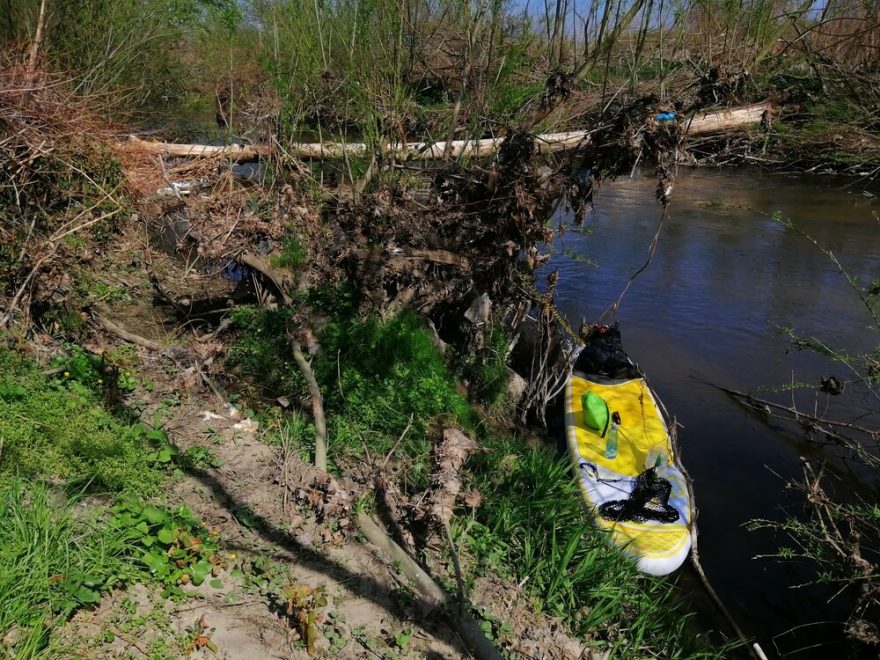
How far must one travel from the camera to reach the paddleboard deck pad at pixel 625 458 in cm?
439

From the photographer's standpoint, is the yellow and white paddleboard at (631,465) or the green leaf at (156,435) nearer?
the green leaf at (156,435)

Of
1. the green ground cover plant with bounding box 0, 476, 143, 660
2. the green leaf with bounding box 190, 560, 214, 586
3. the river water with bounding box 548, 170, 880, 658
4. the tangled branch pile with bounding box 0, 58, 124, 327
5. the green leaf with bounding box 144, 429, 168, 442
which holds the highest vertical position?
the tangled branch pile with bounding box 0, 58, 124, 327

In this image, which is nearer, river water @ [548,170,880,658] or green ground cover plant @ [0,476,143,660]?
green ground cover plant @ [0,476,143,660]

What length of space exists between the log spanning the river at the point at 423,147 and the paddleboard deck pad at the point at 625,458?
2.35 metres

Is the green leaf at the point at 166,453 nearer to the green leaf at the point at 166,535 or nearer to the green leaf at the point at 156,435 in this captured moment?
the green leaf at the point at 156,435

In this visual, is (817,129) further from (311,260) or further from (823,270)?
(311,260)

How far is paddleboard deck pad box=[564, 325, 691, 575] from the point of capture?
4.39 meters

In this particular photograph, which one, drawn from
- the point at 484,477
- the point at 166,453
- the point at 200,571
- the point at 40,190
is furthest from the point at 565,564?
the point at 40,190

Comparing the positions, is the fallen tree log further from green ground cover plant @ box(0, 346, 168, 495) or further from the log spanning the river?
green ground cover plant @ box(0, 346, 168, 495)

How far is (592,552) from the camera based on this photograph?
12.7ft

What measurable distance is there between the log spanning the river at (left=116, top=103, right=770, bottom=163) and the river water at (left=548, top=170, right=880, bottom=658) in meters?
1.23

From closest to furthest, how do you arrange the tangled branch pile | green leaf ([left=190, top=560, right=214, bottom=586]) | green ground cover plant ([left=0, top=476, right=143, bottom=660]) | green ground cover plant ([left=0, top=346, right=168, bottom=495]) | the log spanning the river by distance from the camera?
green ground cover plant ([left=0, top=476, right=143, bottom=660]) < green leaf ([left=190, top=560, right=214, bottom=586]) < green ground cover plant ([left=0, top=346, right=168, bottom=495]) < the tangled branch pile < the log spanning the river

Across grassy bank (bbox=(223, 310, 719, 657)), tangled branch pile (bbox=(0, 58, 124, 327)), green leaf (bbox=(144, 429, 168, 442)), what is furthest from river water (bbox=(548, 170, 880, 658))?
tangled branch pile (bbox=(0, 58, 124, 327))

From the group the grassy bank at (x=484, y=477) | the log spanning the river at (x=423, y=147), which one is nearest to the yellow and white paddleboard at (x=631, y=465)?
the grassy bank at (x=484, y=477)
